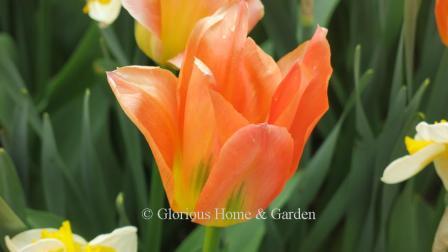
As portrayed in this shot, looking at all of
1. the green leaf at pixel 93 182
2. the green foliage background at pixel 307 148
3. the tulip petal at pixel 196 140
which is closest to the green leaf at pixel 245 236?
the green foliage background at pixel 307 148

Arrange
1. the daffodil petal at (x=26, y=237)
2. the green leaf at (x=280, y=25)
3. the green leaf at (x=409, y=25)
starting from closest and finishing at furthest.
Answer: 1. the daffodil petal at (x=26, y=237)
2. the green leaf at (x=409, y=25)
3. the green leaf at (x=280, y=25)

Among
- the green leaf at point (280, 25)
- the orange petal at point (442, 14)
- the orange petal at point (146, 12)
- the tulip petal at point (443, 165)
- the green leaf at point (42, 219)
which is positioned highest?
the orange petal at point (442, 14)

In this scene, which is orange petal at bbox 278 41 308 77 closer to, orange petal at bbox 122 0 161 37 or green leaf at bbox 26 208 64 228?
orange petal at bbox 122 0 161 37

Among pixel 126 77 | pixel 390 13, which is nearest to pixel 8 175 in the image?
pixel 126 77

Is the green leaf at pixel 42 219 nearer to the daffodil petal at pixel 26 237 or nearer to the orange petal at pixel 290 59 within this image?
the daffodil petal at pixel 26 237

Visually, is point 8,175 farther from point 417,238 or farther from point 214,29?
point 417,238


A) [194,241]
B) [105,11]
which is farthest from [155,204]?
[105,11]
